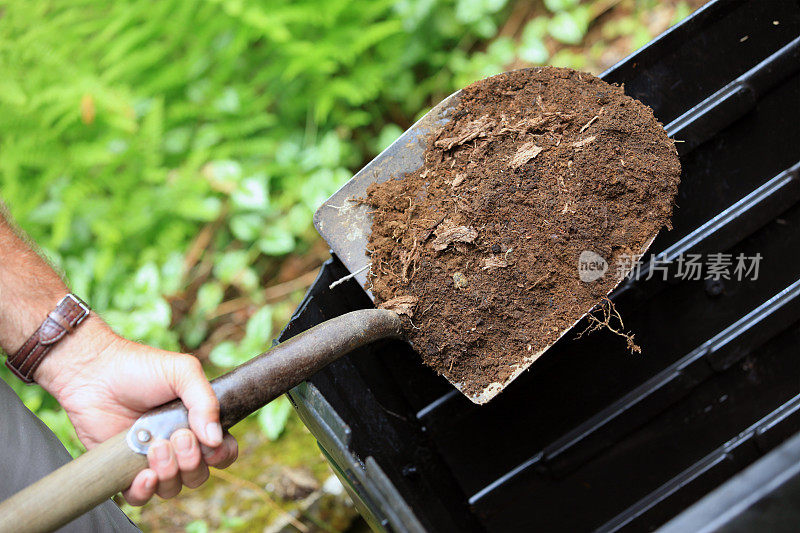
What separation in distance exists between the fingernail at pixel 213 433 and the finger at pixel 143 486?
9 centimetres

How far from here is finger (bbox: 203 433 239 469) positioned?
1061mm

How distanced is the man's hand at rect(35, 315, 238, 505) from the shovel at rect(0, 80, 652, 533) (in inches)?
1.1

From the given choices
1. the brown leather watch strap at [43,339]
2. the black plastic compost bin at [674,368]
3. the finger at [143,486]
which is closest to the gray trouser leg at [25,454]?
the brown leather watch strap at [43,339]

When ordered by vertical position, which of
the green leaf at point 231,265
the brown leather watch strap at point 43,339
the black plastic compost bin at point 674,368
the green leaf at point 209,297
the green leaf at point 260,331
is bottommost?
the black plastic compost bin at point 674,368

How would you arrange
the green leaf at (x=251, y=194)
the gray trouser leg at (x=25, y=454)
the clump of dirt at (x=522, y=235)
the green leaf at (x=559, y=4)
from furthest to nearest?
the green leaf at (x=559, y=4) → the green leaf at (x=251, y=194) → the clump of dirt at (x=522, y=235) → the gray trouser leg at (x=25, y=454)

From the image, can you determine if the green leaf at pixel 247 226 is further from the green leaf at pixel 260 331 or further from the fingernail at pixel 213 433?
the fingernail at pixel 213 433

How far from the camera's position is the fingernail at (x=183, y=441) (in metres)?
1.00

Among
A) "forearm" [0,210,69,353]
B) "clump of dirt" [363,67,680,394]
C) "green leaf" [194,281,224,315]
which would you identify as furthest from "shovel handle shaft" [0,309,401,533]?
Result: "green leaf" [194,281,224,315]

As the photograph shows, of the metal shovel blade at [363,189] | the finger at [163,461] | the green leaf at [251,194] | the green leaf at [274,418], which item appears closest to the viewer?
the finger at [163,461]

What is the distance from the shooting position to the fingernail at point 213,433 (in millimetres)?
994

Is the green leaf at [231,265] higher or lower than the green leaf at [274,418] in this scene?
higher

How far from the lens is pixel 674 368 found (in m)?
1.60

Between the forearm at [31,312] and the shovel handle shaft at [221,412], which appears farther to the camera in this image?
the forearm at [31,312]

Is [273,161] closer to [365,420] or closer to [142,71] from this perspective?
[142,71]
